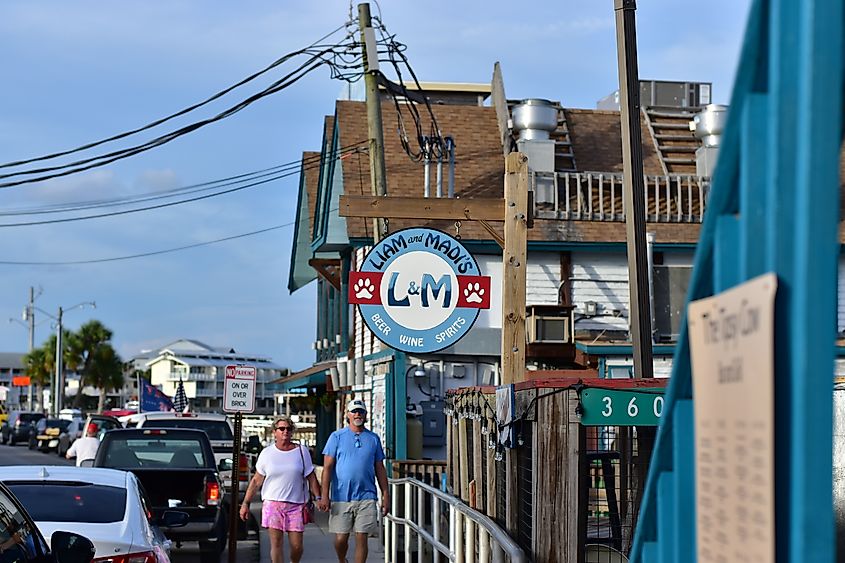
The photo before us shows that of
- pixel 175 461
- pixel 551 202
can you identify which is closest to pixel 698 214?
pixel 551 202

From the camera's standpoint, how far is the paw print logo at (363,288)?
14.0 meters

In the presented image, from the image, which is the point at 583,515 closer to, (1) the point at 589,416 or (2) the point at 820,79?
(1) the point at 589,416

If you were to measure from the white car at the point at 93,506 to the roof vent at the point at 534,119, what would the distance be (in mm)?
15397

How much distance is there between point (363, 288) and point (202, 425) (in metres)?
9.79

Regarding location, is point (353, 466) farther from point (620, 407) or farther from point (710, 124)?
point (710, 124)

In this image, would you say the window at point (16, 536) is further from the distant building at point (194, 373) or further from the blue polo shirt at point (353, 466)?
the distant building at point (194, 373)

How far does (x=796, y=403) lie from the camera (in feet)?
7.99

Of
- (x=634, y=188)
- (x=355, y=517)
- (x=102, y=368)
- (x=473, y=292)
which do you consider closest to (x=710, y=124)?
(x=473, y=292)

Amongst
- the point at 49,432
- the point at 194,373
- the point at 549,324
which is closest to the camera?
the point at 549,324

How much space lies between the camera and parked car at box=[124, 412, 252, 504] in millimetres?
21188

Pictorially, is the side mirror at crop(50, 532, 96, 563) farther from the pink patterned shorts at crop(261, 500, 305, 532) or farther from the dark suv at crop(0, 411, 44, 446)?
the dark suv at crop(0, 411, 44, 446)

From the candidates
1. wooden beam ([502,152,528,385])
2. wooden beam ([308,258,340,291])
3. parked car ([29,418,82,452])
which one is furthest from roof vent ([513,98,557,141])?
parked car ([29,418,82,452])

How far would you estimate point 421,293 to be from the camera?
1393 centimetres

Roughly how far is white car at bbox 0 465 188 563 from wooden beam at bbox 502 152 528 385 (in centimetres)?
441
